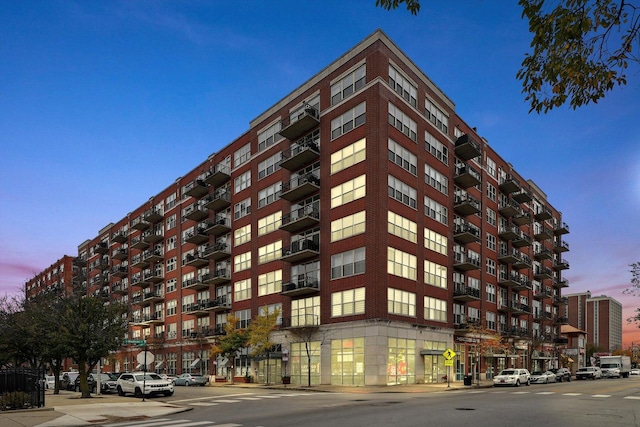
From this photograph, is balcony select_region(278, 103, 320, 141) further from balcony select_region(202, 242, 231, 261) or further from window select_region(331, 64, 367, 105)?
balcony select_region(202, 242, 231, 261)

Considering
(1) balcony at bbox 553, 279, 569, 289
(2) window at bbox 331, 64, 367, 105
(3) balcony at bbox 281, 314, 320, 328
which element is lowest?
(3) balcony at bbox 281, 314, 320, 328

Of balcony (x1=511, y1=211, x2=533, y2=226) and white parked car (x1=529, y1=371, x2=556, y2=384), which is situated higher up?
balcony (x1=511, y1=211, x2=533, y2=226)

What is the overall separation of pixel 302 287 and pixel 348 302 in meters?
5.18

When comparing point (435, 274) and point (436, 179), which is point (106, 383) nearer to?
point (435, 274)

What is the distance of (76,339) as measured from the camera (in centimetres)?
3325

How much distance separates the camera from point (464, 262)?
54562mm

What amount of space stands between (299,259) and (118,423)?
3231 cm

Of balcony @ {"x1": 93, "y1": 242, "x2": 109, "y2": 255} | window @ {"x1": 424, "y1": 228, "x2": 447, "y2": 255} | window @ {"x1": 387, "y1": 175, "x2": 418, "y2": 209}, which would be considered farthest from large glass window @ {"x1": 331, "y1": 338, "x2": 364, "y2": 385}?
balcony @ {"x1": 93, "y1": 242, "x2": 109, "y2": 255}

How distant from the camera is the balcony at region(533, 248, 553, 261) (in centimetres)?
7953

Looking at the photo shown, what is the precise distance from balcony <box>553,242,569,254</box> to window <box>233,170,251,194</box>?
184 feet

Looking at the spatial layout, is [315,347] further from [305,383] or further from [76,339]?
[76,339]

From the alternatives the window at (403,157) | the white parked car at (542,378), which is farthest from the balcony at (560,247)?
the window at (403,157)

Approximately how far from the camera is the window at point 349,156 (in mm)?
45375

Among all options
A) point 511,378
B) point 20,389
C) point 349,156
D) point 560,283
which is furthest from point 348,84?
point 560,283
